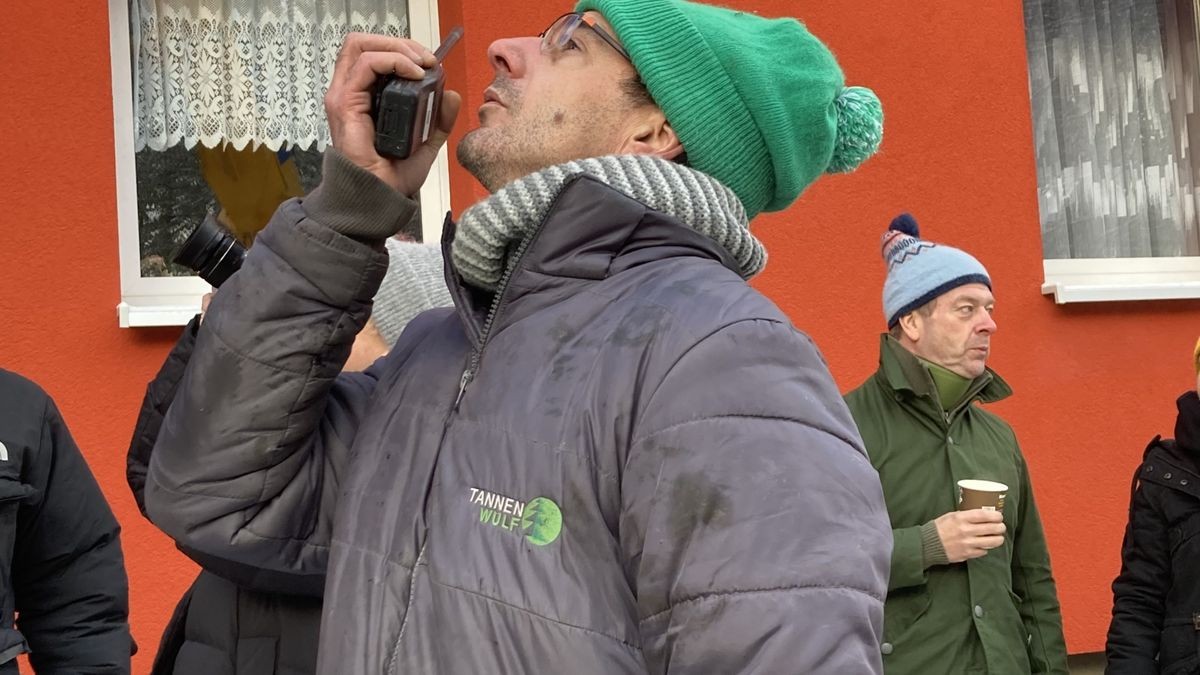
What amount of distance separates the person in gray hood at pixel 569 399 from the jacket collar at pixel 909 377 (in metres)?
2.03

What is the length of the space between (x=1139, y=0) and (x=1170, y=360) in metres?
1.85

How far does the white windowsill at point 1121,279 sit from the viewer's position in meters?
5.68

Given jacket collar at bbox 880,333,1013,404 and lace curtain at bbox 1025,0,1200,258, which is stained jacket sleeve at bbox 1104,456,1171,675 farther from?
lace curtain at bbox 1025,0,1200,258

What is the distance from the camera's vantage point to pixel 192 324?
99.8 inches

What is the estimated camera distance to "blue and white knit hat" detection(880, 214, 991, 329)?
414 centimetres

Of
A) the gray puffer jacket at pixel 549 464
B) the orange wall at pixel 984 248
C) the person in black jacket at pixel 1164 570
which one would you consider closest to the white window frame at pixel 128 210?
the orange wall at pixel 984 248

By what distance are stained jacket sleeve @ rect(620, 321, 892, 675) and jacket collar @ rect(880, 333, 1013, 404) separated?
264 cm

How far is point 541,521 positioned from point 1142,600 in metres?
3.12

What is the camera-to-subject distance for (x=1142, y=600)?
3.88 metres

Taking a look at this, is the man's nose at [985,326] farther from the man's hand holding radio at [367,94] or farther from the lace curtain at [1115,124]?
the man's hand holding radio at [367,94]

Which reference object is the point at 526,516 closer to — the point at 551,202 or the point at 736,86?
the point at 551,202

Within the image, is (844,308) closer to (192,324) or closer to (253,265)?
(192,324)

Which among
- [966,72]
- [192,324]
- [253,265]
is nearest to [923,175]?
[966,72]

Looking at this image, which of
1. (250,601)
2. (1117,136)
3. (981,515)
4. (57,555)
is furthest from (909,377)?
(1117,136)
